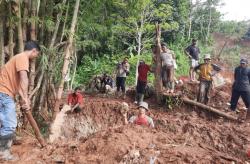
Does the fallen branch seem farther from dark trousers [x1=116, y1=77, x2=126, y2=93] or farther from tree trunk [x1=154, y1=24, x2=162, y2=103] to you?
dark trousers [x1=116, y1=77, x2=126, y2=93]

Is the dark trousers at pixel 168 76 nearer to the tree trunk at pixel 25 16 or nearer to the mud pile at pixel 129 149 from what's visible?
the mud pile at pixel 129 149

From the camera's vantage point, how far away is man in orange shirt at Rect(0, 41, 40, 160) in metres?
5.31

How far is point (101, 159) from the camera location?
534 centimetres

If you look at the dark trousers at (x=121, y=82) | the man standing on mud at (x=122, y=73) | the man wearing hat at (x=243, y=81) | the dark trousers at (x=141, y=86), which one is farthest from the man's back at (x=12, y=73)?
the dark trousers at (x=121, y=82)

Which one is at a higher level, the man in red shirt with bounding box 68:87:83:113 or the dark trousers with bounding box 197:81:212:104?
the dark trousers with bounding box 197:81:212:104

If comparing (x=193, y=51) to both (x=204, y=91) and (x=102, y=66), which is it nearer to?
(x=204, y=91)

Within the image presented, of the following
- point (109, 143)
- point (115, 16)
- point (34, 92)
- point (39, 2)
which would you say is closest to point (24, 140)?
point (109, 143)

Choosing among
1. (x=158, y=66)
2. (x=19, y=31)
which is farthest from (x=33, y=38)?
(x=158, y=66)

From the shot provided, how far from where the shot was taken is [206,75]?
11875mm

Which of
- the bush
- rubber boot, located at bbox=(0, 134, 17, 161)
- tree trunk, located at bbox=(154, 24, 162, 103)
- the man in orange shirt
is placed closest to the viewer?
the man in orange shirt

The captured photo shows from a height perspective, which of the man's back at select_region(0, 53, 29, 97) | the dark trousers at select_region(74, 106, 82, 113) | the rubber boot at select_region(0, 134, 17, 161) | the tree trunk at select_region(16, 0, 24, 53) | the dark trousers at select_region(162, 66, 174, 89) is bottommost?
the dark trousers at select_region(74, 106, 82, 113)

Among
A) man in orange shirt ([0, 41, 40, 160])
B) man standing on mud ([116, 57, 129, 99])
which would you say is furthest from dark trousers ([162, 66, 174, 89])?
man in orange shirt ([0, 41, 40, 160])

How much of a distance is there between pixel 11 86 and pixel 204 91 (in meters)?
7.96

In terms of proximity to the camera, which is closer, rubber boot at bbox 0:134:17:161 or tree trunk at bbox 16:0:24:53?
rubber boot at bbox 0:134:17:161
